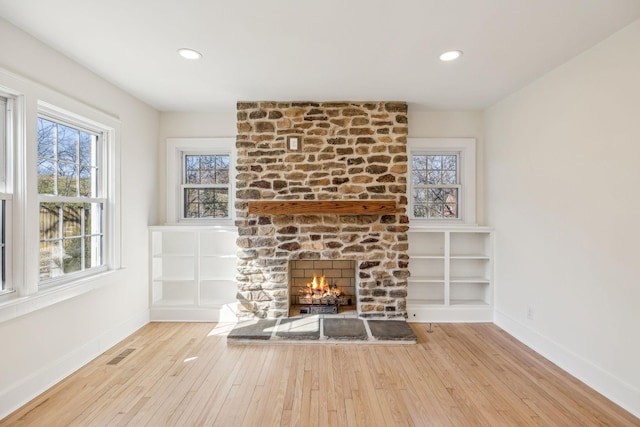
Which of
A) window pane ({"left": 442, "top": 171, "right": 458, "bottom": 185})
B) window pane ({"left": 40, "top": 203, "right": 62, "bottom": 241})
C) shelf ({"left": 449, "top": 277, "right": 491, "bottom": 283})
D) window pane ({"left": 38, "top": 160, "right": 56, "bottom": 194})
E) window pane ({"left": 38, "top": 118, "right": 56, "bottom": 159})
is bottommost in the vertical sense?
shelf ({"left": 449, "top": 277, "right": 491, "bottom": 283})

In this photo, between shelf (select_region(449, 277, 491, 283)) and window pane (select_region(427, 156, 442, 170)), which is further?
window pane (select_region(427, 156, 442, 170))

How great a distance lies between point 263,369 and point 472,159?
3.45 meters

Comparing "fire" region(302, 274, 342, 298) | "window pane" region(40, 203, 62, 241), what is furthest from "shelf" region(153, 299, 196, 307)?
"window pane" region(40, 203, 62, 241)

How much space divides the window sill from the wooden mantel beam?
1.67 m

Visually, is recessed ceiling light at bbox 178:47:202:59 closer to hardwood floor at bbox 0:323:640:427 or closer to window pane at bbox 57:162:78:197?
window pane at bbox 57:162:78:197

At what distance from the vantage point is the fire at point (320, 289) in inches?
160

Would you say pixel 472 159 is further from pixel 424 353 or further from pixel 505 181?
pixel 424 353

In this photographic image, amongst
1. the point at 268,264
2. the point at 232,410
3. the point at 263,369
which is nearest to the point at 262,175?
the point at 268,264

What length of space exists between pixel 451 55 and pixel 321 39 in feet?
3.58

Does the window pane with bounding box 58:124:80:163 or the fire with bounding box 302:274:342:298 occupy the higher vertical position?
the window pane with bounding box 58:124:80:163

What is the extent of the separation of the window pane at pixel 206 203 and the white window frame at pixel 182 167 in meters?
0.06

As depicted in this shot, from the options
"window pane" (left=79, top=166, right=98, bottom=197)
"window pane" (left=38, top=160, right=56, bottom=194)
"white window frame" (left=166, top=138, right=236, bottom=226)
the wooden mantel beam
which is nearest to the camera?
"window pane" (left=38, top=160, right=56, bottom=194)

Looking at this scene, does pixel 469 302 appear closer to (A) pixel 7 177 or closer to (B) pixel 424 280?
(B) pixel 424 280

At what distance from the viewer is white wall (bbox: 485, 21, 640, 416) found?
2.23m
